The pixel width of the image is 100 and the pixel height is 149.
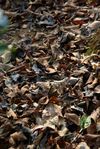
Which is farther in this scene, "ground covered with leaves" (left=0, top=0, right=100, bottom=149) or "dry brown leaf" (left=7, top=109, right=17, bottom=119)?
"dry brown leaf" (left=7, top=109, right=17, bottom=119)

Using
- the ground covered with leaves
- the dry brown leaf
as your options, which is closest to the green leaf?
the ground covered with leaves

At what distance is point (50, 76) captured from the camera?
4.14 meters

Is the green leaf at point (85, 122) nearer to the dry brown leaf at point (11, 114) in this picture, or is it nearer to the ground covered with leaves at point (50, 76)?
the ground covered with leaves at point (50, 76)

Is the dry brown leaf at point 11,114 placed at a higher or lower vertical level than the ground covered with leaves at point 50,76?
lower

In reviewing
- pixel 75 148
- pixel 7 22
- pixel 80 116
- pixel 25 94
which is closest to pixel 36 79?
pixel 25 94

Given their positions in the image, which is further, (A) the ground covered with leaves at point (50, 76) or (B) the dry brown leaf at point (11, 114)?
(B) the dry brown leaf at point (11, 114)

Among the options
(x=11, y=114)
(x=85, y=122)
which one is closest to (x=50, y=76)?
(x=11, y=114)

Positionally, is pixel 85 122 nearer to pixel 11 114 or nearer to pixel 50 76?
pixel 11 114

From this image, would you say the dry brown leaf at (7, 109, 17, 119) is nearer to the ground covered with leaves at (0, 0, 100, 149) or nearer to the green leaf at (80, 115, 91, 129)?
the ground covered with leaves at (0, 0, 100, 149)

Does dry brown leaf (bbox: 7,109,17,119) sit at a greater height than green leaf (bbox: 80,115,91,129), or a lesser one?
lesser

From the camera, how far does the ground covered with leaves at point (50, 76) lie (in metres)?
3.43

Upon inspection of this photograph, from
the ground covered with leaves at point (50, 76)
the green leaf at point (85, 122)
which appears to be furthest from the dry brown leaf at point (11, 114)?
the green leaf at point (85, 122)

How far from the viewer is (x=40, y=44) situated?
467 centimetres

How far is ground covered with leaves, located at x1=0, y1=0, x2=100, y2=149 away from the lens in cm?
343
